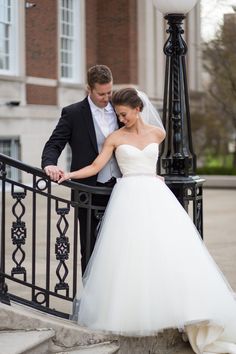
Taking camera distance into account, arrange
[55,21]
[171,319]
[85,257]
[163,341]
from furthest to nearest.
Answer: [55,21]
[85,257]
[163,341]
[171,319]

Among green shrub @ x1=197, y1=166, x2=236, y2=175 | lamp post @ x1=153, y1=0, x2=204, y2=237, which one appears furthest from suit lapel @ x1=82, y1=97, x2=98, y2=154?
green shrub @ x1=197, y1=166, x2=236, y2=175

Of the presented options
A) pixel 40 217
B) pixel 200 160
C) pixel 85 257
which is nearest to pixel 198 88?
pixel 200 160

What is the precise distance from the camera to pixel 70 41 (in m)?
27.2

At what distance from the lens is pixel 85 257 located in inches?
257

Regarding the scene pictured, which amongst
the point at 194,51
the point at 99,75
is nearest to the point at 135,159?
the point at 99,75

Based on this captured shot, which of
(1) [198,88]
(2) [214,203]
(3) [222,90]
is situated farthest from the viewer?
(1) [198,88]

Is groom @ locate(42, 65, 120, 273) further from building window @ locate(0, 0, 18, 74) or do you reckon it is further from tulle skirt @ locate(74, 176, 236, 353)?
building window @ locate(0, 0, 18, 74)

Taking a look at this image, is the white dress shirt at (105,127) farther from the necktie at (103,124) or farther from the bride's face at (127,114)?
the bride's face at (127,114)

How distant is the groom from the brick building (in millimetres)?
15850

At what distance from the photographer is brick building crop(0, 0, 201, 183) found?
75.4ft

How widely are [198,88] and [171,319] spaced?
32242 millimetres

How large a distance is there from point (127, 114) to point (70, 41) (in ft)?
70.7

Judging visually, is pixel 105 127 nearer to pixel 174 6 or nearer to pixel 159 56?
pixel 174 6

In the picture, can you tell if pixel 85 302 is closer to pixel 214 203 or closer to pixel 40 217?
pixel 40 217
